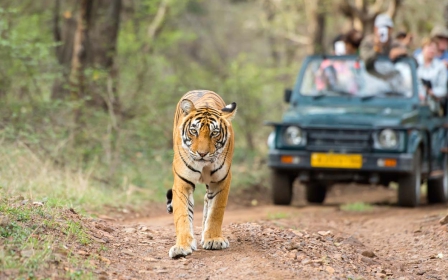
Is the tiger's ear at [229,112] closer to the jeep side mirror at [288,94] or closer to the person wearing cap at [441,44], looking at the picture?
the jeep side mirror at [288,94]

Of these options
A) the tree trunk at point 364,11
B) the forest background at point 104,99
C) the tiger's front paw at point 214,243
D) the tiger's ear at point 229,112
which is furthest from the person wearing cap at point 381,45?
the tree trunk at point 364,11

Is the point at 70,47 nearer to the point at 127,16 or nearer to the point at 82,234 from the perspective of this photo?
the point at 127,16

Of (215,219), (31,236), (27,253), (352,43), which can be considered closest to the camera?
(27,253)

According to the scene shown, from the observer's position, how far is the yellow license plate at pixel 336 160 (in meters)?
9.95

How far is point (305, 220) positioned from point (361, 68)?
3200 mm

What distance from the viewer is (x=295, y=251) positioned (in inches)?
245

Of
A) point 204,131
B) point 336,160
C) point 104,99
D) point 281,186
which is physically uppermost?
point 204,131

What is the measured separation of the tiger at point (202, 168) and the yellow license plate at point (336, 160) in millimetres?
3939

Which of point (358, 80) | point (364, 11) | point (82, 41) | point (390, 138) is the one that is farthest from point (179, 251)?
point (364, 11)

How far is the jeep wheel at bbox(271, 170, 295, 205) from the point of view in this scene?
34.5ft

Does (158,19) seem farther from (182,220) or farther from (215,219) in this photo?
(182,220)

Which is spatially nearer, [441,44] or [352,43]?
[352,43]

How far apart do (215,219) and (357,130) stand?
14.1 feet

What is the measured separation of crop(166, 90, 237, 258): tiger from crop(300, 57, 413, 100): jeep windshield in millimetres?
5066
